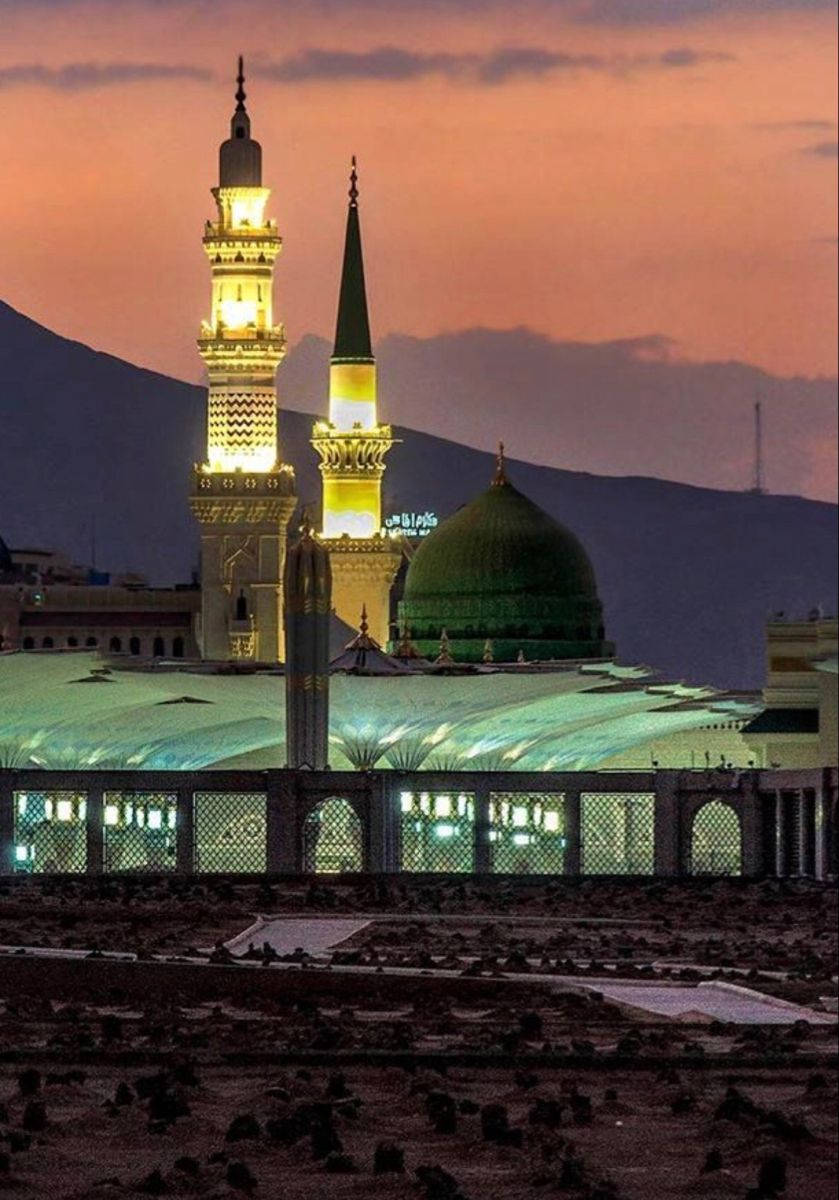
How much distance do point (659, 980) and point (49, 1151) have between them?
15.7m

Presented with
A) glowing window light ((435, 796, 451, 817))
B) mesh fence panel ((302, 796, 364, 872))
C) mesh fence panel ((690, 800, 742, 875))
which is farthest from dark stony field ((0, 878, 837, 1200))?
glowing window light ((435, 796, 451, 817))

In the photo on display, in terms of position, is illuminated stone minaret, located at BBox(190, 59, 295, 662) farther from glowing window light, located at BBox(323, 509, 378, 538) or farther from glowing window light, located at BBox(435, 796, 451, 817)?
glowing window light, located at BBox(435, 796, 451, 817)

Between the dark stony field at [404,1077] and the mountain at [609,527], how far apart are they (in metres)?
34.4

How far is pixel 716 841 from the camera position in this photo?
71062 millimetres

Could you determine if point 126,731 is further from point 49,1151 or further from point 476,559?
point 49,1151

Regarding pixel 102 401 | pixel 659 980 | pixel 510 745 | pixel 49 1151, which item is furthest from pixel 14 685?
pixel 49 1151

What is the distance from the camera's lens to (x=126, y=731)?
282ft

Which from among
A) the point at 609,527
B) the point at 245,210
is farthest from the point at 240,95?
the point at 609,527

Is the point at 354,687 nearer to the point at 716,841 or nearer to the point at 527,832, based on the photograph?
the point at 527,832

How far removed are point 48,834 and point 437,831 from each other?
21.9ft

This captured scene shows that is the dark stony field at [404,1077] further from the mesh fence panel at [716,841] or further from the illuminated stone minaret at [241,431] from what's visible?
the illuminated stone minaret at [241,431]

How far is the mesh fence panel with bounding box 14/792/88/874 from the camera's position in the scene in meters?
70.2

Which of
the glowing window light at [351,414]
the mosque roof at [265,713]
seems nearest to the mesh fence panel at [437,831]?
the mosque roof at [265,713]

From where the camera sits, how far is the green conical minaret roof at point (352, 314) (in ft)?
397
